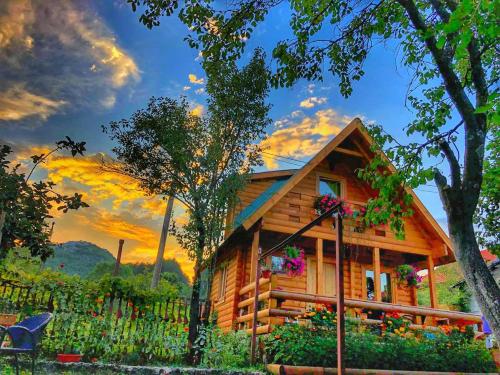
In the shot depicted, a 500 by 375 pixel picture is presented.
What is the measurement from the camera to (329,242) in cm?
1323

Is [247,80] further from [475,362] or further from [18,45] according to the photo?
[475,362]

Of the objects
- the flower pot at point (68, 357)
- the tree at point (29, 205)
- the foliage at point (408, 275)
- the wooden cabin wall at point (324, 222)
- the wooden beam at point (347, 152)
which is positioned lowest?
the flower pot at point (68, 357)

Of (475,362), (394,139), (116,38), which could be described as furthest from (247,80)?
(475,362)

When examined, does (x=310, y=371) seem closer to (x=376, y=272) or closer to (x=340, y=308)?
(x=340, y=308)

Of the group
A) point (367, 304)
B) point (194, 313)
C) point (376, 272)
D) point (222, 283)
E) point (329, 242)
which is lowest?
point (194, 313)

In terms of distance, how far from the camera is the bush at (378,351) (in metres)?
6.43

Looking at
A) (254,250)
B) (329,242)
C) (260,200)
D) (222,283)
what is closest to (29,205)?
(254,250)

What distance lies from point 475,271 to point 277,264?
777 centimetres

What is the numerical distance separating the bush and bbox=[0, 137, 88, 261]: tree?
413 centimetres

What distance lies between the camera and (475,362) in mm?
7387

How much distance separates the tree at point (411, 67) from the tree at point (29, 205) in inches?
113

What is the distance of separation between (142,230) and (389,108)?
1485cm

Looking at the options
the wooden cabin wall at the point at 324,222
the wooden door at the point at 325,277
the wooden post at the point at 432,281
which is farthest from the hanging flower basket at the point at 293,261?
the wooden post at the point at 432,281

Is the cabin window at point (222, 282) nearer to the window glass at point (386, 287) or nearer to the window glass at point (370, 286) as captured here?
the window glass at point (370, 286)
